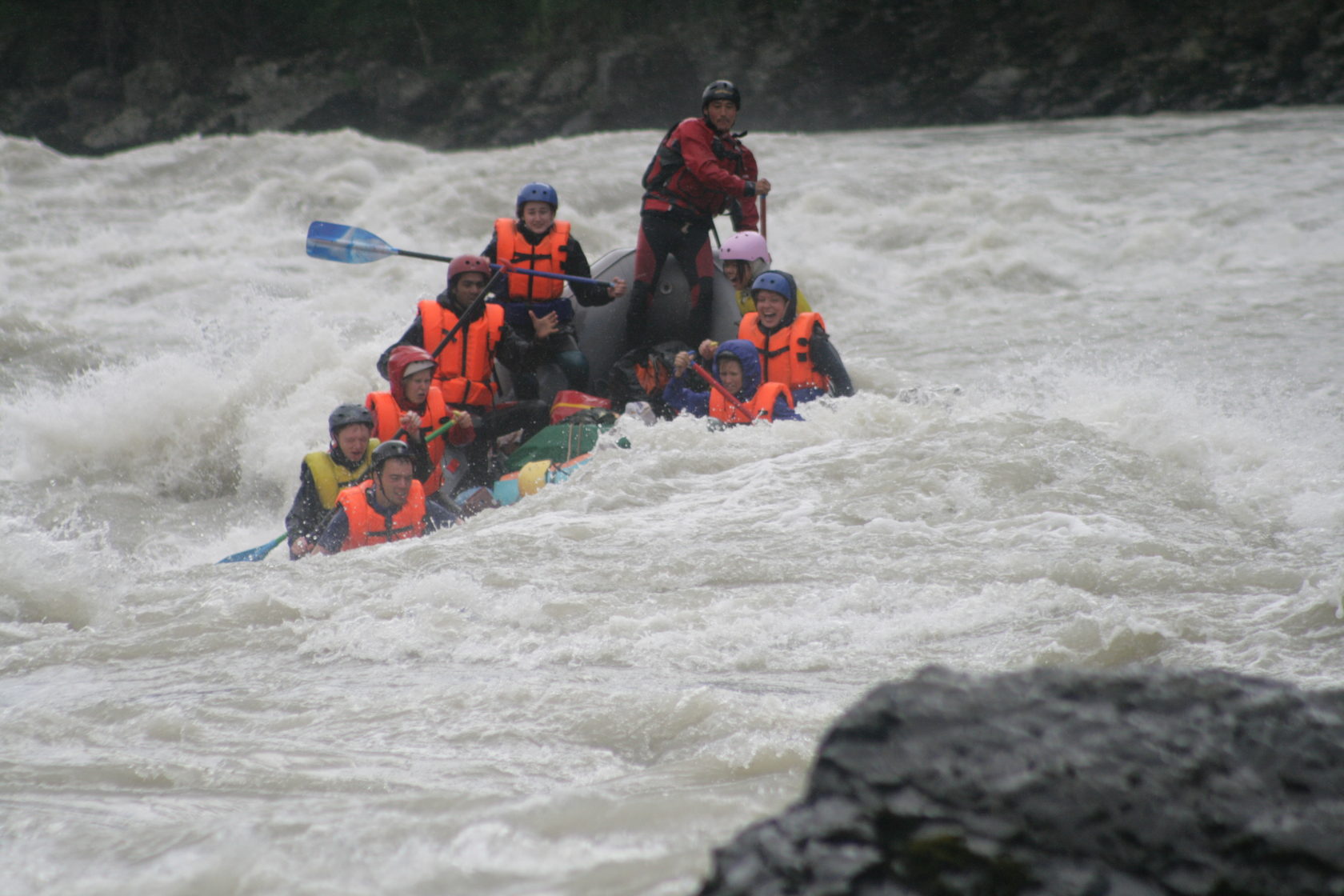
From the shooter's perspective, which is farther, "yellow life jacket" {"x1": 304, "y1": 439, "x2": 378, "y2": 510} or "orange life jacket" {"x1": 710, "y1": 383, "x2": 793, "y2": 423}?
"orange life jacket" {"x1": 710, "y1": 383, "x2": 793, "y2": 423}

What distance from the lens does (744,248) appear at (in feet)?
19.0

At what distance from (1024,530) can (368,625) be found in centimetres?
207

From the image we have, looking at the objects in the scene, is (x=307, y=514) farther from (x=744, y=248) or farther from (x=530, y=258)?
(x=744, y=248)

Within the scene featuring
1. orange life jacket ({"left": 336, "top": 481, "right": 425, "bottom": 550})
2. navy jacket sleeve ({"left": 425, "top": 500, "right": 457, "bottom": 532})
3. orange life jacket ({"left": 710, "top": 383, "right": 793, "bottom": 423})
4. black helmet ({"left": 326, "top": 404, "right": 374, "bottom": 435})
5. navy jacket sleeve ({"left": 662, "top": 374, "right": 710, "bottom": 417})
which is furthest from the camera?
navy jacket sleeve ({"left": 662, "top": 374, "right": 710, "bottom": 417})

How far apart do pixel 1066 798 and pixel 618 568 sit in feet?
8.82

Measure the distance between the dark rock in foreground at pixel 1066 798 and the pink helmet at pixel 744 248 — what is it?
4.58 meters

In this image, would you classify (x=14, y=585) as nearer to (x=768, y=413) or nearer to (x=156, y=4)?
(x=768, y=413)

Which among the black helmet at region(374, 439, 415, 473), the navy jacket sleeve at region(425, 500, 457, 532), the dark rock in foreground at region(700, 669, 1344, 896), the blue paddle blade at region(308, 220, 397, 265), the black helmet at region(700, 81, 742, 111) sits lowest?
the navy jacket sleeve at region(425, 500, 457, 532)

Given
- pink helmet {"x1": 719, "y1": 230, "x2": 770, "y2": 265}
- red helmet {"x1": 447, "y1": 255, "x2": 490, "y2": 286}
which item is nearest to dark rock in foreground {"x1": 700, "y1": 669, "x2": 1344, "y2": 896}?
red helmet {"x1": 447, "y1": 255, "x2": 490, "y2": 286}

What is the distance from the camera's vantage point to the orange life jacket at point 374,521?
172 inches

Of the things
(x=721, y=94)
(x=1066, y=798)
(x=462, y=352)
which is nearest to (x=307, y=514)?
(x=462, y=352)

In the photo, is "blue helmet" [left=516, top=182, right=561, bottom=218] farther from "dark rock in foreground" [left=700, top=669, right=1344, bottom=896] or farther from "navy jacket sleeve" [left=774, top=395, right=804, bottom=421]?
"dark rock in foreground" [left=700, top=669, right=1344, bottom=896]

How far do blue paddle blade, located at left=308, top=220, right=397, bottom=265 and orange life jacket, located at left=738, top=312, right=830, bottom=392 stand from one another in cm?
209

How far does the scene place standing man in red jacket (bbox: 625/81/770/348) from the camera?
5867mm
